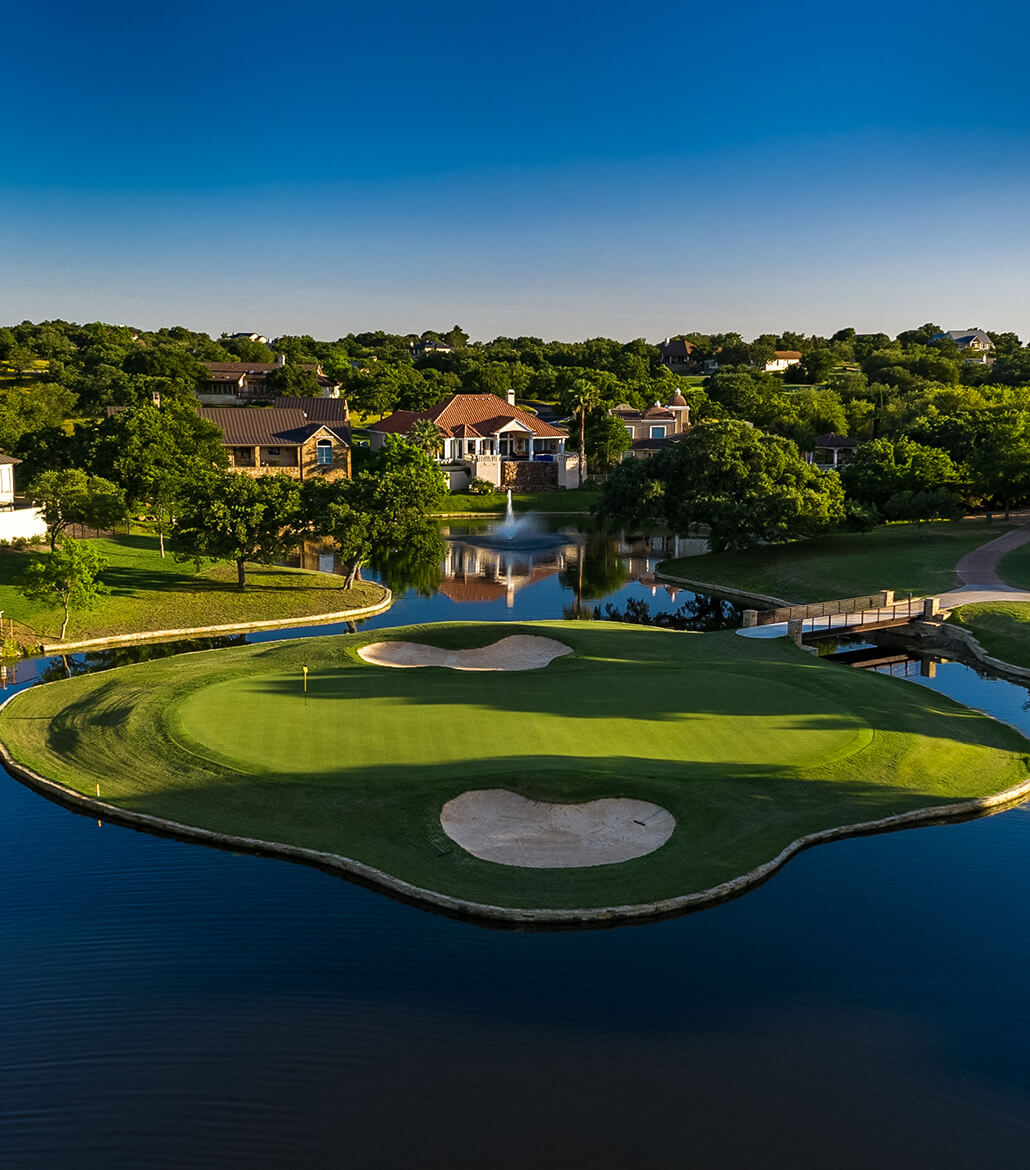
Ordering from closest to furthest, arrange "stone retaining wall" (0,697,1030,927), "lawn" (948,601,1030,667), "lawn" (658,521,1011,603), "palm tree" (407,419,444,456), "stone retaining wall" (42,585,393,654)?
"stone retaining wall" (0,697,1030,927) < "lawn" (948,601,1030,667) < "stone retaining wall" (42,585,393,654) < "lawn" (658,521,1011,603) < "palm tree" (407,419,444,456)

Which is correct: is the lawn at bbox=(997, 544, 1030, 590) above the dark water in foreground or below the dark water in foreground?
above

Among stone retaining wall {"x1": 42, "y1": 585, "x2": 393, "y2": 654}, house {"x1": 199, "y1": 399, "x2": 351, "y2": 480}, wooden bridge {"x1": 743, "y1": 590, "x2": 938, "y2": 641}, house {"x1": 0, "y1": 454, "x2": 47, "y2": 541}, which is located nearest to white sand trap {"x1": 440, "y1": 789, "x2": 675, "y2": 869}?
wooden bridge {"x1": 743, "y1": 590, "x2": 938, "y2": 641}

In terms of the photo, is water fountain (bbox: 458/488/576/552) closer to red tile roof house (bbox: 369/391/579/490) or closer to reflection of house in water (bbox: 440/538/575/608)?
reflection of house in water (bbox: 440/538/575/608)

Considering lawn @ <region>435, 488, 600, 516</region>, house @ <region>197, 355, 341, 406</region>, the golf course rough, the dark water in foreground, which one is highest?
house @ <region>197, 355, 341, 406</region>

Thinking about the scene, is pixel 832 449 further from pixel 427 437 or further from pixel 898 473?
pixel 427 437

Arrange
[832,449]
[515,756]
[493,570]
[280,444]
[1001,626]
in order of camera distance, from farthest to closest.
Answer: [832,449] → [280,444] → [493,570] → [1001,626] → [515,756]

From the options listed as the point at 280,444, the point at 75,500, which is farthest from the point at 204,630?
the point at 280,444

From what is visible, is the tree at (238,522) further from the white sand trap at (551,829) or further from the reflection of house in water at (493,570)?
the white sand trap at (551,829)
